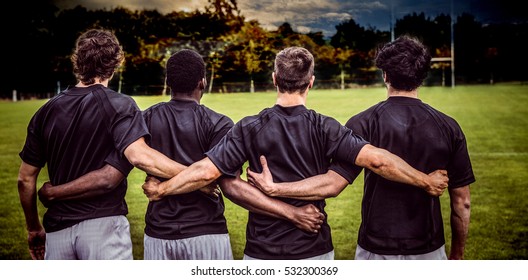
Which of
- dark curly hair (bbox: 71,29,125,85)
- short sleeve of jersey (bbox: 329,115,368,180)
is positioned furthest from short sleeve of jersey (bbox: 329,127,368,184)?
dark curly hair (bbox: 71,29,125,85)

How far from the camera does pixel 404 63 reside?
2654 mm

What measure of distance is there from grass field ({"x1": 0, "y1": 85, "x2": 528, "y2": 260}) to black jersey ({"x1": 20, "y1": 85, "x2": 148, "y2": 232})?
0.48m

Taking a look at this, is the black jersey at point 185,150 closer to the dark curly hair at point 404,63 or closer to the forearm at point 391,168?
the forearm at point 391,168

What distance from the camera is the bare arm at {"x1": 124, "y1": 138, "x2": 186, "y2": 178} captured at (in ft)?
8.45

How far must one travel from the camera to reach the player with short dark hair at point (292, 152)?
7.93ft

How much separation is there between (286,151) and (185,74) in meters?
0.62

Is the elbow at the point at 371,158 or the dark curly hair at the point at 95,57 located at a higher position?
the dark curly hair at the point at 95,57

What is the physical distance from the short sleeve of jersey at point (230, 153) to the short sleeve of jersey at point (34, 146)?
0.80 m

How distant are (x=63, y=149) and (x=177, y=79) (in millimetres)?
609

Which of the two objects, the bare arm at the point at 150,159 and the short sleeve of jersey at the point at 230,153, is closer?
the short sleeve of jersey at the point at 230,153

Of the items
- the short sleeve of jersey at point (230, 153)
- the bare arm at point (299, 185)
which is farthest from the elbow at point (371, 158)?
the short sleeve of jersey at point (230, 153)

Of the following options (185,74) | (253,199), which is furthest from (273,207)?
(185,74)

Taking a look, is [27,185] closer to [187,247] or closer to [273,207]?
[187,247]
